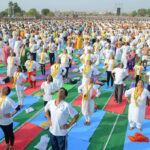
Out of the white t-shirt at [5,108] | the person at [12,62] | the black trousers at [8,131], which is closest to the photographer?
the white t-shirt at [5,108]

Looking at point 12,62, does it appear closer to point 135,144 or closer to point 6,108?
point 6,108

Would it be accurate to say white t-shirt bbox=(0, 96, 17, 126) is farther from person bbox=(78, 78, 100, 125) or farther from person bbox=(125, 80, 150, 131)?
person bbox=(125, 80, 150, 131)

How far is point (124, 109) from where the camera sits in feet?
22.1

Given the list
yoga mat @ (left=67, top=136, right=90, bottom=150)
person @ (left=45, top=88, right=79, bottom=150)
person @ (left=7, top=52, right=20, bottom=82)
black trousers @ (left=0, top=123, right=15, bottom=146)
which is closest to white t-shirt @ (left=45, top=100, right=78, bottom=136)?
person @ (left=45, top=88, right=79, bottom=150)

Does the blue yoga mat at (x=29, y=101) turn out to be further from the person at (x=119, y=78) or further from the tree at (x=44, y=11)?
the tree at (x=44, y=11)

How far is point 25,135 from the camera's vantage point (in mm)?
5176

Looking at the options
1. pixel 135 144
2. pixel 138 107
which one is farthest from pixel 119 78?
pixel 135 144

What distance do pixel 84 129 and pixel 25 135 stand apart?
1769mm

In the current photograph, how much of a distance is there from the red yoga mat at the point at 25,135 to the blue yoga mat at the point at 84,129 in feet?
3.49

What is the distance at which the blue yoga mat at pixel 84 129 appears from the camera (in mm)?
5168

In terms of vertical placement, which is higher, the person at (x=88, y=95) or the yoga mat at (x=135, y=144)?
the person at (x=88, y=95)

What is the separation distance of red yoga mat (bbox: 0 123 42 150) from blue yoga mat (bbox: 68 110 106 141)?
1065 millimetres

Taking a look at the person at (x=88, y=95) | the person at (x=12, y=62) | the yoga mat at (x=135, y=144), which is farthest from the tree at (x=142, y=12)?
the person at (x=88, y=95)

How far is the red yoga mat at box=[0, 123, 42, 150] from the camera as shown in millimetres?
4734
